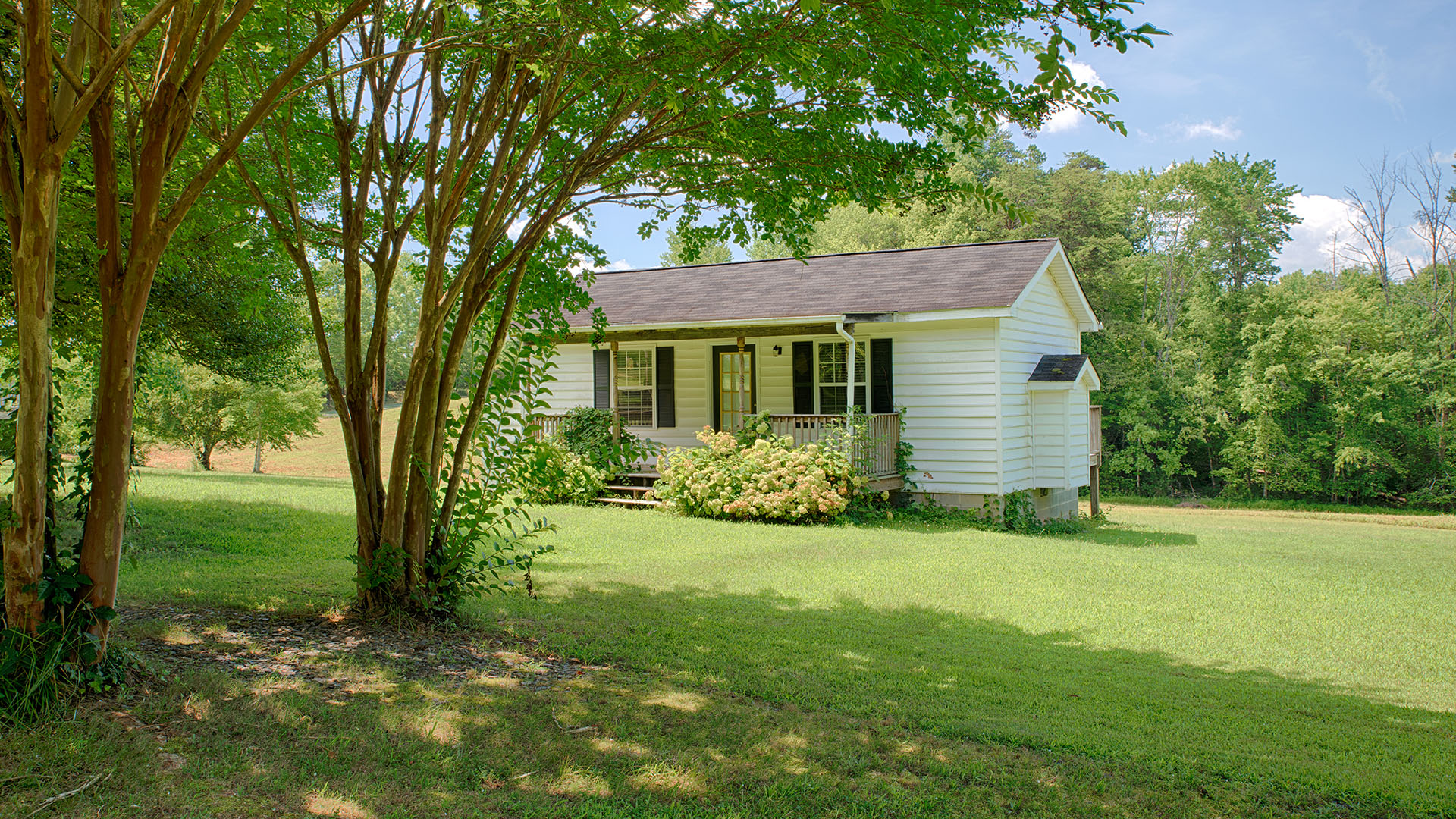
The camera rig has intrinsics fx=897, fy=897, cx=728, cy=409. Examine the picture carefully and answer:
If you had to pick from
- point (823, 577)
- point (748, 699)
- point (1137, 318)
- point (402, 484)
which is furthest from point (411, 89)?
point (1137, 318)

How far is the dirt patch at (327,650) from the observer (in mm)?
4805

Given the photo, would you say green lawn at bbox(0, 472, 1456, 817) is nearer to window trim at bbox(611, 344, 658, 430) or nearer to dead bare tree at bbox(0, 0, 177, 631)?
dead bare tree at bbox(0, 0, 177, 631)

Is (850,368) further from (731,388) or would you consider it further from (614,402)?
(614,402)

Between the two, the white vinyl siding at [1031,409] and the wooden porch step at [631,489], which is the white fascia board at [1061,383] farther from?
the wooden porch step at [631,489]

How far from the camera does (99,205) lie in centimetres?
418

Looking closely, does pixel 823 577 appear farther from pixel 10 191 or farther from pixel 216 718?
pixel 10 191

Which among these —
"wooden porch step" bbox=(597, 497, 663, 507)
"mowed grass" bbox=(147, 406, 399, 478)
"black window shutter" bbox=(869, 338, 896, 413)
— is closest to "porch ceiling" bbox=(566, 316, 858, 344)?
"black window shutter" bbox=(869, 338, 896, 413)

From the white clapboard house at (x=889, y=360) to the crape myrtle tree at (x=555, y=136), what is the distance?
785 centimetres

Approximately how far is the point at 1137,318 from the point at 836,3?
33.2m

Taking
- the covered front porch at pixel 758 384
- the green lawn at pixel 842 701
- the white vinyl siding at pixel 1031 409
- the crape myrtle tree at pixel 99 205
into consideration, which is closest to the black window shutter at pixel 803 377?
the covered front porch at pixel 758 384

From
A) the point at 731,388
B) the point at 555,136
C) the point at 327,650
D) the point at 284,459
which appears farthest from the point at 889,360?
the point at 284,459

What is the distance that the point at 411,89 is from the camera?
6539 mm

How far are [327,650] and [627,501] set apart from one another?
972 cm

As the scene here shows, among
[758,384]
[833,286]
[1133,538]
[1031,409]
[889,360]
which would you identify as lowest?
[1133,538]
